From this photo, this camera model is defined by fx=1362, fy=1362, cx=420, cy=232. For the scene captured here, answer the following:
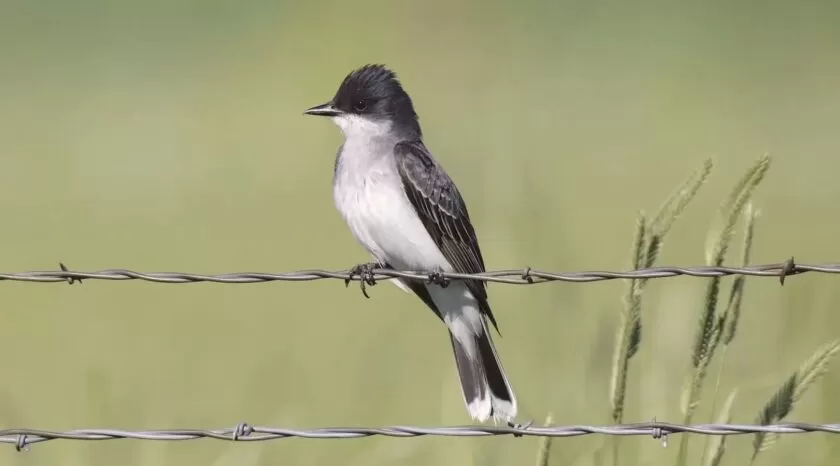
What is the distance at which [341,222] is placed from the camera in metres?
14.9

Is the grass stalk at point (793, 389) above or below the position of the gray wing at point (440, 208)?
below

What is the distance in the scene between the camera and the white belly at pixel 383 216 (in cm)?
616

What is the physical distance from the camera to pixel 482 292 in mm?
6027

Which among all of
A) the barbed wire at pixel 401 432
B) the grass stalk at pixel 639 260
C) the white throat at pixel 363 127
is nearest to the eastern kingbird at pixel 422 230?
the white throat at pixel 363 127

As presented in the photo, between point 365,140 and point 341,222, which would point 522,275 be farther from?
point 341,222

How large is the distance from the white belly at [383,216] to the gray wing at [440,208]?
0.04 meters

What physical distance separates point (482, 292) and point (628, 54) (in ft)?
61.1

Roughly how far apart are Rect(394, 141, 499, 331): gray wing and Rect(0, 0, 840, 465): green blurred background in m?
0.41

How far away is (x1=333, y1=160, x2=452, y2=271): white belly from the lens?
6160 millimetres

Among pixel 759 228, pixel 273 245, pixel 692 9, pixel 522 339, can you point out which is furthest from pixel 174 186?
pixel 692 9

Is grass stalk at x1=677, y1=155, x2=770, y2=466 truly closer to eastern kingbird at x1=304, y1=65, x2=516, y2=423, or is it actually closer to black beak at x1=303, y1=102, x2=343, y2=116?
eastern kingbird at x1=304, y1=65, x2=516, y2=423

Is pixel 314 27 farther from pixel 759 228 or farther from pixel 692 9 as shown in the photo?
pixel 759 228

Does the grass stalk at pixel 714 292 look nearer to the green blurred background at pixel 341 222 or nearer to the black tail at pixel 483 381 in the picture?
the green blurred background at pixel 341 222

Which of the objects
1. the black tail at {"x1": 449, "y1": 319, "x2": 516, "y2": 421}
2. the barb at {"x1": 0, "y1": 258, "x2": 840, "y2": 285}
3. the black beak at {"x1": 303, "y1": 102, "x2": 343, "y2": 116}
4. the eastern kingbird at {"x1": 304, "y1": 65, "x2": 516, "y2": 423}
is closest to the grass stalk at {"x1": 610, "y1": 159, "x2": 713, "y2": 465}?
the barb at {"x1": 0, "y1": 258, "x2": 840, "y2": 285}
